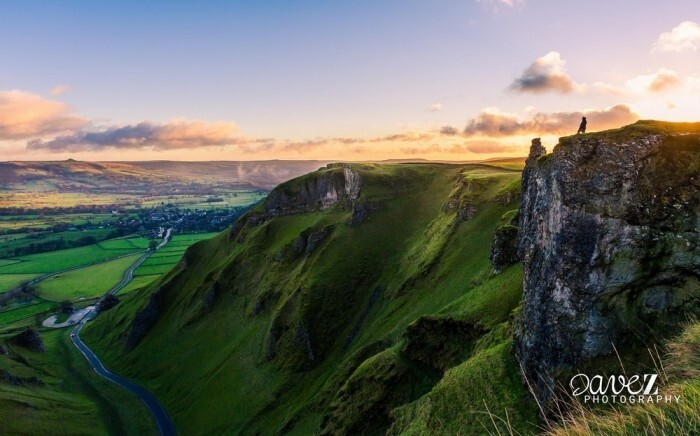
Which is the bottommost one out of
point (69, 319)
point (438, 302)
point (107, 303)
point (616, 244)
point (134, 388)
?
point (69, 319)

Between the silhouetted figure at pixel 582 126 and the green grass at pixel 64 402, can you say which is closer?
the silhouetted figure at pixel 582 126

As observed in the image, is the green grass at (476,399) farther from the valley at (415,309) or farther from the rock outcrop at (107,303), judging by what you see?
the rock outcrop at (107,303)

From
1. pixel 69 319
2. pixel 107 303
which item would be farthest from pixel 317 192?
pixel 69 319

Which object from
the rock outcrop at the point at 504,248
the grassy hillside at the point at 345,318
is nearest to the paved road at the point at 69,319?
the grassy hillside at the point at 345,318

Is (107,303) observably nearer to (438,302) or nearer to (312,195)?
(312,195)

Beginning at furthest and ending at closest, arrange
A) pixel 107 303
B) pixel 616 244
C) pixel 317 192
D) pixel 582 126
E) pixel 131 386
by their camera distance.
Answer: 1. pixel 107 303
2. pixel 317 192
3. pixel 131 386
4. pixel 582 126
5. pixel 616 244

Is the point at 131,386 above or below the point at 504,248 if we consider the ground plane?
below

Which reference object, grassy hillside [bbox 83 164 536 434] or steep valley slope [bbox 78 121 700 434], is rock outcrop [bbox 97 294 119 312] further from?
grassy hillside [bbox 83 164 536 434]


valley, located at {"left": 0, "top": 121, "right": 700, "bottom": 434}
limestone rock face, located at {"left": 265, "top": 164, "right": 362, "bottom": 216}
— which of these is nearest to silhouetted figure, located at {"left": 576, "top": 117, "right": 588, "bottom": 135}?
valley, located at {"left": 0, "top": 121, "right": 700, "bottom": 434}
